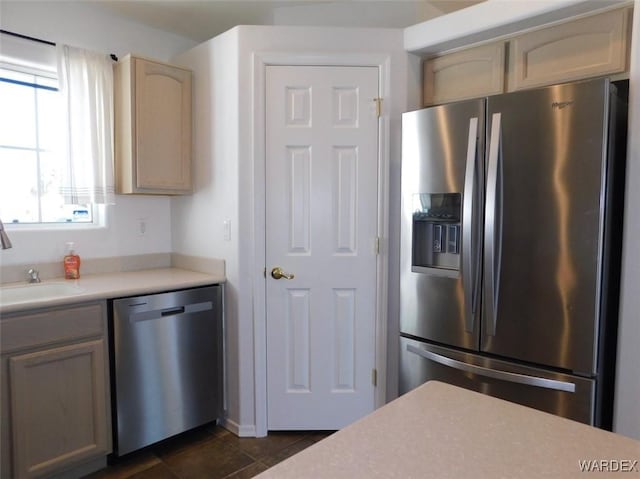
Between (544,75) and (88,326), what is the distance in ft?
7.94

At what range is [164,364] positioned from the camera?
7.56 ft

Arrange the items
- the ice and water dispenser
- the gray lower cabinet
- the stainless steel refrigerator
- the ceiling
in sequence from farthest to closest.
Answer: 1. the ceiling
2. the ice and water dispenser
3. the gray lower cabinet
4. the stainless steel refrigerator

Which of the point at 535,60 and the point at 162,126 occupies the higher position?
the point at 535,60

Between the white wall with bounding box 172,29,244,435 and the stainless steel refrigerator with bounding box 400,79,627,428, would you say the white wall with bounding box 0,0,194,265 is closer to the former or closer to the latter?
the white wall with bounding box 172,29,244,435

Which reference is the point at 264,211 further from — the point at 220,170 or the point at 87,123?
the point at 87,123

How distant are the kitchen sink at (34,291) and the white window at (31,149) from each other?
0.42 meters

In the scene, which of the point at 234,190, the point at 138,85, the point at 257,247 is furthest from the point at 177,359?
the point at 138,85

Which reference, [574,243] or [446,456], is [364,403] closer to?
[574,243]

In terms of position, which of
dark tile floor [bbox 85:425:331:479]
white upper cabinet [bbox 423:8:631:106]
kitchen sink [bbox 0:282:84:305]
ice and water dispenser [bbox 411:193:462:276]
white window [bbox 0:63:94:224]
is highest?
white upper cabinet [bbox 423:8:631:106]

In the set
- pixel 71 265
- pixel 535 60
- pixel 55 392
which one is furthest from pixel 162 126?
pixel 535 60

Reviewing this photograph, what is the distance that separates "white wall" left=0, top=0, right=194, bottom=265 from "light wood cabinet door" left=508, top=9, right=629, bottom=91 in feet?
7.23

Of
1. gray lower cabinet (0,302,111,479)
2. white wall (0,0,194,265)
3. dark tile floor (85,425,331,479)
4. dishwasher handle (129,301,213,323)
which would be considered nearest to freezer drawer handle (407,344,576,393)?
dark tile floor (85,425,331,479)

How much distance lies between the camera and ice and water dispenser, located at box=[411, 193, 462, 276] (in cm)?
204

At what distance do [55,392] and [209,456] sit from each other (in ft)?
2.73
